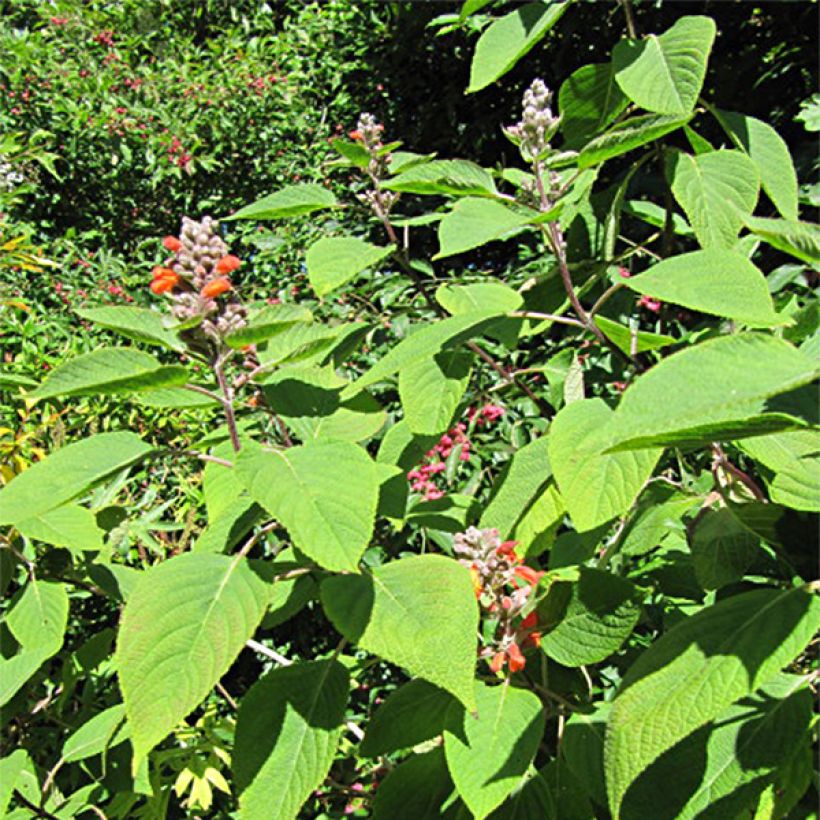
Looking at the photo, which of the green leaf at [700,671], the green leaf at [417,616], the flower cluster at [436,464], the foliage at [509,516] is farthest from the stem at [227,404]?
the flower cluster at [436,464]

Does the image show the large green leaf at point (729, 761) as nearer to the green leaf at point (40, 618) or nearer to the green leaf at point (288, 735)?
the green leaf at point (288, 735)

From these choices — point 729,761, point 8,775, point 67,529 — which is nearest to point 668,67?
point 729,761

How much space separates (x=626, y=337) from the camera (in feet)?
3.37

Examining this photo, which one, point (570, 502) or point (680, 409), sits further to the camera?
point (570, 502)

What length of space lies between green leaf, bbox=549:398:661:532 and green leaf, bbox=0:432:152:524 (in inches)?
19.8

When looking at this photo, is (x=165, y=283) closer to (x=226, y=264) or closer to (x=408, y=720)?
(x=226, y=264)

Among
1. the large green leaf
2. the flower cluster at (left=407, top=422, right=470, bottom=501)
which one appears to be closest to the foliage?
the large green leaf

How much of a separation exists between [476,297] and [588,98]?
352mm

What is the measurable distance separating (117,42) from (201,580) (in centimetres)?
710

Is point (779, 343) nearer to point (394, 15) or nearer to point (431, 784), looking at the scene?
point (431, 784)

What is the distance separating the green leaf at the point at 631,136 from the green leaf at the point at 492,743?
651mm

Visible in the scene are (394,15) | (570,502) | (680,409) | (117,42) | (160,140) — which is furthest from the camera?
(117,42)

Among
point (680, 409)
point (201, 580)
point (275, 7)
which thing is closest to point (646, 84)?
point (680, 409)

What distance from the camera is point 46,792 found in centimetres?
161
